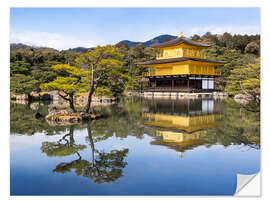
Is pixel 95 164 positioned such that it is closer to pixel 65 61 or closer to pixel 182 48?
pixel 182 48

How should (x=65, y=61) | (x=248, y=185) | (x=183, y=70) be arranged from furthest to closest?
(x=65, y=61)
(x=183, y=70)
(x=248, y=185)

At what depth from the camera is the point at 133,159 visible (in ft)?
15.3

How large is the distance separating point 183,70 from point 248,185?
2172 cm

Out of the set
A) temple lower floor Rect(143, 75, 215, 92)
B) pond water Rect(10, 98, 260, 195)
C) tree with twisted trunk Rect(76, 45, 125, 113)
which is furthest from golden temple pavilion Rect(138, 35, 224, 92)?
pond water Rect(10, 98, 260, 195)

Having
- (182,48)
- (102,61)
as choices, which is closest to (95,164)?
(102,61)

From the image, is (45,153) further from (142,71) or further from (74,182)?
(142,71)

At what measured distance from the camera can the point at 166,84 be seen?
27.2 metres

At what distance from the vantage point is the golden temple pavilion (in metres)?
24.5

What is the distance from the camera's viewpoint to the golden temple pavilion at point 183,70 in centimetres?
2447

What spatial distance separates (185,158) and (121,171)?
53.0 inches

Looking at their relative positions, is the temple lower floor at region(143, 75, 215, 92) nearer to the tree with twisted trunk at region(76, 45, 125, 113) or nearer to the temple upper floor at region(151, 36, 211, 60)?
the temple upper floor at region(151, 36, 211, 60)

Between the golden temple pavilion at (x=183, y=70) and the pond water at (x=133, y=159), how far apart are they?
17.1m

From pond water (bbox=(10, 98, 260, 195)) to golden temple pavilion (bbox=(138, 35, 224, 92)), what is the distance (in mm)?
17104
